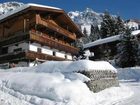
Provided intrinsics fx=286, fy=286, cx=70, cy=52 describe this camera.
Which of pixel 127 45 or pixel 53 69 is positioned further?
pixel 127 45

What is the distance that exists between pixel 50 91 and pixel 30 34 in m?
18.1

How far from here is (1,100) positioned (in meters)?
13.0

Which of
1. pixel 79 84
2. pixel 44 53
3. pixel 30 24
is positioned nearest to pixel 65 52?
pixel 44 53

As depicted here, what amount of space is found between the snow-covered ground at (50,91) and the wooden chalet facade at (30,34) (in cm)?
1523

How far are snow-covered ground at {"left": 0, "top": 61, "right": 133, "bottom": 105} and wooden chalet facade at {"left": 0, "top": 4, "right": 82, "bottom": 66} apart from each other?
15.2 metres

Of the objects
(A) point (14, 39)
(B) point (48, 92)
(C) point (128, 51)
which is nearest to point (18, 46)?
(A) point (14, 39)

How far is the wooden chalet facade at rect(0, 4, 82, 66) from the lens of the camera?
31.7 m

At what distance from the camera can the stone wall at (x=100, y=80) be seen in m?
16.2

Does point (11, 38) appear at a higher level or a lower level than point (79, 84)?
higher

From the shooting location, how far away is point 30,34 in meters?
31.0

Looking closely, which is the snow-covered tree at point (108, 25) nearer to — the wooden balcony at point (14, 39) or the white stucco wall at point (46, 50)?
the white stucco wall at point (46, 50)

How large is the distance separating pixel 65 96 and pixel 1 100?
2.91m

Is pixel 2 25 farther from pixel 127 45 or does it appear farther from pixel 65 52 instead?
pixel 127 45

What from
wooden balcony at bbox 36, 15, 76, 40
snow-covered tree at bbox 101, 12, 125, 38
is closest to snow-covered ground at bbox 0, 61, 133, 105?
wooden balcony at bbox 36, 15, 76, 40
